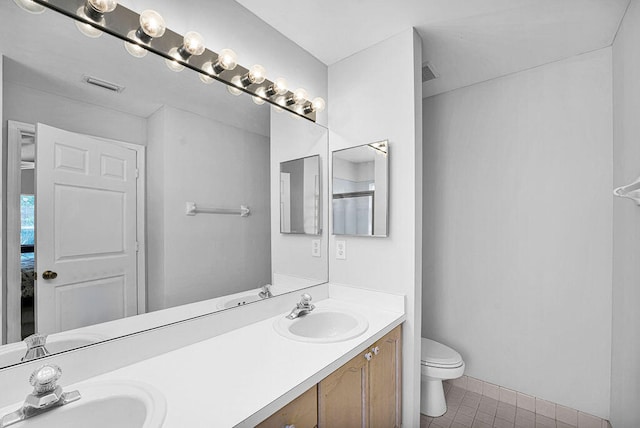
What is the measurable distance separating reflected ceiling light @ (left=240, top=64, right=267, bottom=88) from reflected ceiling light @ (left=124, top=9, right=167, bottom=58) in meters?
0.43

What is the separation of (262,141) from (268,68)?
0.44 m

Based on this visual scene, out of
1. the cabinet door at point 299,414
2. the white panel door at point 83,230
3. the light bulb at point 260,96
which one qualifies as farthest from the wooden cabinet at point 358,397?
the light bulb at point 260,96

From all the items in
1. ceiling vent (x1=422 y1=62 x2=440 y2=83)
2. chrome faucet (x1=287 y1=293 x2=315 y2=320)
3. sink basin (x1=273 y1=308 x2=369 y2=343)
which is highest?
ceiling vent (x1=422 y1=62 x2=440 y2=83)

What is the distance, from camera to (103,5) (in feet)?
3.34

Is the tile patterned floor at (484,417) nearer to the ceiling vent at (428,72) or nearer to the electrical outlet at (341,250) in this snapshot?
the electrical outlet at (341,250)

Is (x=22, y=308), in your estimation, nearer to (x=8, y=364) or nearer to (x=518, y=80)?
(x=8, y=364)

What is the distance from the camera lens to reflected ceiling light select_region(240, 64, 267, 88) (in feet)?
4.99

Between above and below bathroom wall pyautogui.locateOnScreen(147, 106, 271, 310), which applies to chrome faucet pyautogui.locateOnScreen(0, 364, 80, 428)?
below

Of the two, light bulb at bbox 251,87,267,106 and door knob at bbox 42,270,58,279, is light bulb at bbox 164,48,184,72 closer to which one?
light bulb at bbox 251,87,267,106

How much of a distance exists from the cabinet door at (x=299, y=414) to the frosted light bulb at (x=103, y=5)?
144 centimetres

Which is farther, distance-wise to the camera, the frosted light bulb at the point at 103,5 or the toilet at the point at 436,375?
the toilet at the point at 436,375

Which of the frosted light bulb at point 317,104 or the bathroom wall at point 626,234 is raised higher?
the frosted light bulb at point 317,104

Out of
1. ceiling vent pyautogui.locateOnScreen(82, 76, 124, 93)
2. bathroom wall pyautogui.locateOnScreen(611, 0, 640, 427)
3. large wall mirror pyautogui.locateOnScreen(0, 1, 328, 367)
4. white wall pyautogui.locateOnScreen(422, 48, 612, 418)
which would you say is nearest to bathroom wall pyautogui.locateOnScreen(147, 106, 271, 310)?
large wall mirror pyautogui.locateOnScreen(0, 1, 328, 367)

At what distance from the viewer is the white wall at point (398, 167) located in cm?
166
